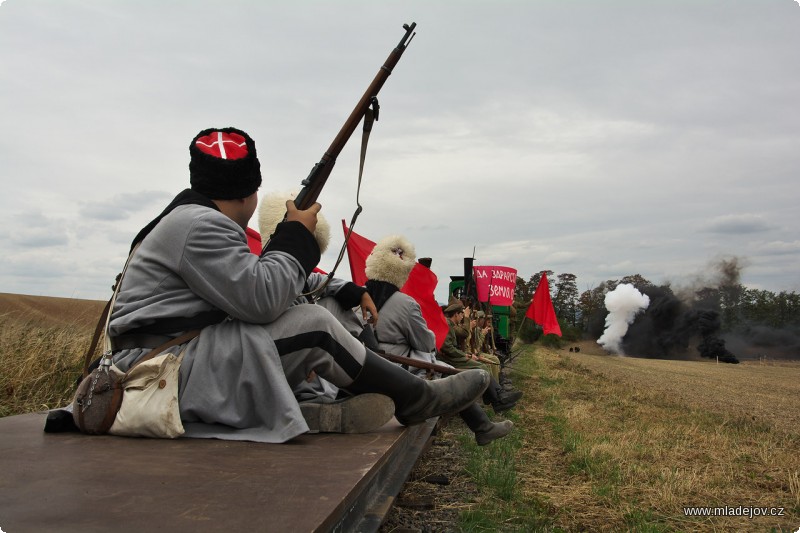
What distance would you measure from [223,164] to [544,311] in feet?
45.1

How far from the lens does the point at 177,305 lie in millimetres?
2719

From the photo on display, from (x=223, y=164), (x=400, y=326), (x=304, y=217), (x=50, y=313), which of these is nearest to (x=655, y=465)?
(x=400, y=326)

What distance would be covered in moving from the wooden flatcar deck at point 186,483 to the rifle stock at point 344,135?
122 centimetres

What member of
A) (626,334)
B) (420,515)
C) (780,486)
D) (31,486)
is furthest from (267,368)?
(626,334)

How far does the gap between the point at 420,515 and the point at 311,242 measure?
177 cm

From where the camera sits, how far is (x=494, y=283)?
52.3 ft

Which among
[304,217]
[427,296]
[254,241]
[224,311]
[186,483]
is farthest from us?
[427,296]

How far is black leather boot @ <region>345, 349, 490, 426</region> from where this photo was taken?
9.73 ft

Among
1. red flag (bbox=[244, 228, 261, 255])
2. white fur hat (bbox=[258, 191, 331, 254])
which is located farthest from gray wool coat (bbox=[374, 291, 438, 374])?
white fur hat (bbox=[258, 191, 331, 254])

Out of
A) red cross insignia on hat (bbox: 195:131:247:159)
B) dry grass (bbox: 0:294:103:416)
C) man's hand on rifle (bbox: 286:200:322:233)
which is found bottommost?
Answer: dry grass (bbox: 0:294:103:416)

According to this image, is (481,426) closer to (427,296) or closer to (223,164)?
(223,164)

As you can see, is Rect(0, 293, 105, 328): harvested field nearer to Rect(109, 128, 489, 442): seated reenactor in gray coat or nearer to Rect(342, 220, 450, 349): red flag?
Rect(342, 220, 450, 349): red flag

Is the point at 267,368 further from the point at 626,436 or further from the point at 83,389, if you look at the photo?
the point at 626,436

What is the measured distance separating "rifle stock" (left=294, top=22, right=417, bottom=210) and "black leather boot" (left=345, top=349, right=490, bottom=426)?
922mm
